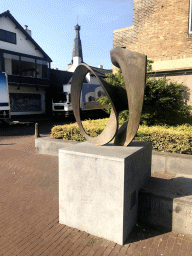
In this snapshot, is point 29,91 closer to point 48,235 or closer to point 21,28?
point 21,28

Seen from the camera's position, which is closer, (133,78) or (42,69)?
(133,78)

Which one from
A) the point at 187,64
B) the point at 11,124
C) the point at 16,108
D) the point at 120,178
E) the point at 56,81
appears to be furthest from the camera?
the point at 56,81

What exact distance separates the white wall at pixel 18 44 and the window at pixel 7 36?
0.32 m

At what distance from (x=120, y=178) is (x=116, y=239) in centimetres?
103

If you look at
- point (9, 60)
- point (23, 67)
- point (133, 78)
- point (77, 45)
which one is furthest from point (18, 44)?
point (77, 45)

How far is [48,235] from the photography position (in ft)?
12.3

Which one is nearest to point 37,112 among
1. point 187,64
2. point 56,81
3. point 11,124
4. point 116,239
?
point 56,81

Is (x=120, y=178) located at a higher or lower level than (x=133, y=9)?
lower

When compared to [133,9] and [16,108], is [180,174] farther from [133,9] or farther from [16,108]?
[16,108]

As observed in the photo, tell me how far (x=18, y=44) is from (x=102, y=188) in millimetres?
26542

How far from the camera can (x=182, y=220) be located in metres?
3.78

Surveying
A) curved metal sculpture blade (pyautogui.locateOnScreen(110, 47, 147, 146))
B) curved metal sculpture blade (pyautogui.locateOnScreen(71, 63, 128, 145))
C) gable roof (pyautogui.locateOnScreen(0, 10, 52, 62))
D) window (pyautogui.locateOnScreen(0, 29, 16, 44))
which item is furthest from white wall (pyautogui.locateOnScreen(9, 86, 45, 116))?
curved metal sculpture blade (pyautogui.locateOnScreen(110, 47, 147, 146))

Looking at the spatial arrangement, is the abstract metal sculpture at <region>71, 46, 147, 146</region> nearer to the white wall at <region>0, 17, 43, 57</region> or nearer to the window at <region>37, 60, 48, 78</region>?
the white wall at <region>0, 17, 43, 57</region>

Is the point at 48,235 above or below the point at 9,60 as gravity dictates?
below
